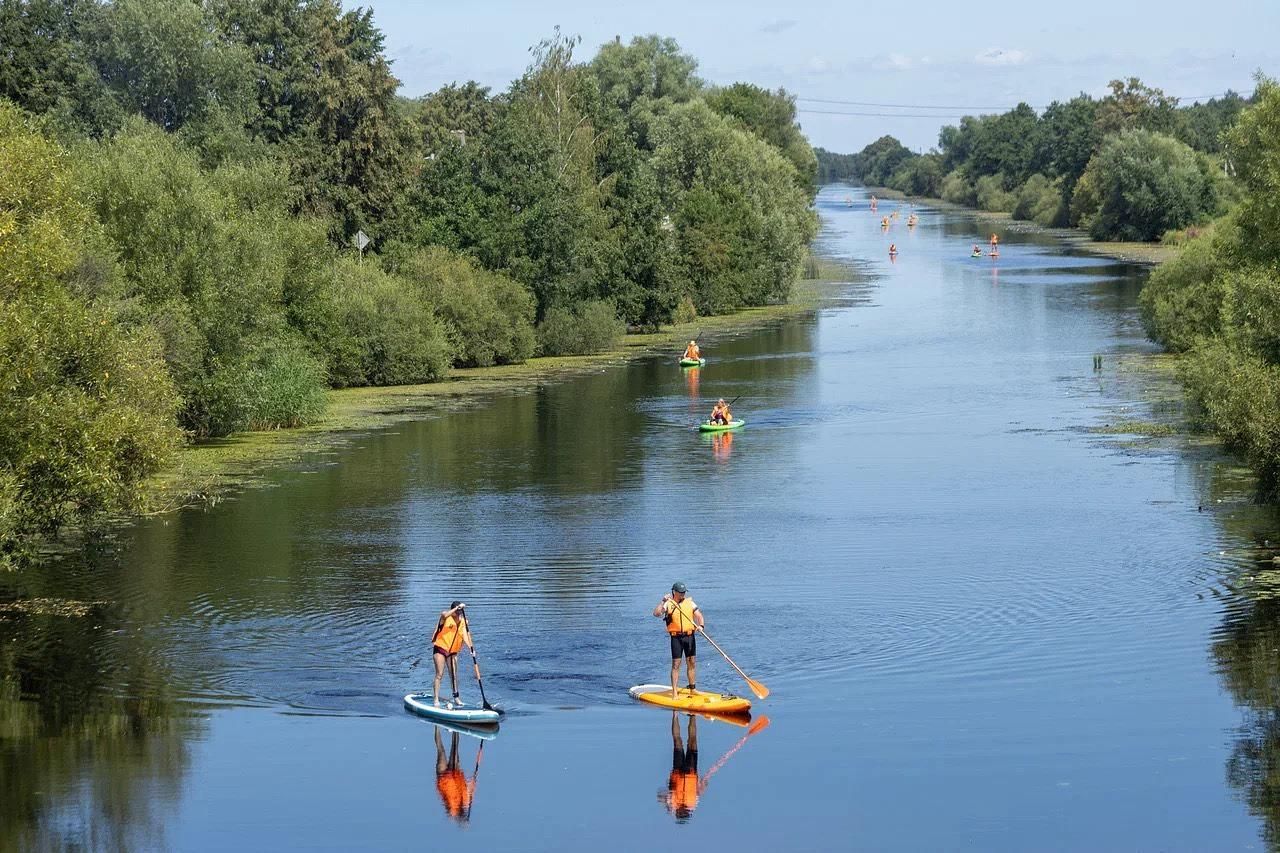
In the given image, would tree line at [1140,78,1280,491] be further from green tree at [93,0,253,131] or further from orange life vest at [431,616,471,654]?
green tree at [93,0,253,131]

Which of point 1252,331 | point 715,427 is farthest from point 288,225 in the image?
point 1252,331

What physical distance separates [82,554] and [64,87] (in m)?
46.2

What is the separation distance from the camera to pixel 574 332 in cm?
7638

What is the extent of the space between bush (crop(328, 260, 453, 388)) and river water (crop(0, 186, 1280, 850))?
1095 cm

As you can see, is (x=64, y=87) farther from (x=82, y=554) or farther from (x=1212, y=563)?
(x=1212, y=563)

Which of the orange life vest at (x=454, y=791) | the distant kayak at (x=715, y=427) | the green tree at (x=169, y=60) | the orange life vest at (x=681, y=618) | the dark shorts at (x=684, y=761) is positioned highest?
the green tree at (x=169, y=60)

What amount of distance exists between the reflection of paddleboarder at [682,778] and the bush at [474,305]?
45.5 metres

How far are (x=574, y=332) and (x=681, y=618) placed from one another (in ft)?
169

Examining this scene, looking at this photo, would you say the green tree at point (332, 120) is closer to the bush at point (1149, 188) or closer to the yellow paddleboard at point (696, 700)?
the yellow paddleboard at point (696, 700)

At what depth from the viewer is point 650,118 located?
10662cm

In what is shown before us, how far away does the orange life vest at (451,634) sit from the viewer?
25.1m

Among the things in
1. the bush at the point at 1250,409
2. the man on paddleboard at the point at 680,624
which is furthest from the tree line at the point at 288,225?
the bush at the point at 1250,409

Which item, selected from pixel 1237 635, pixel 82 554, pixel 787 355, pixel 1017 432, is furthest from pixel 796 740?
pixel 787 355

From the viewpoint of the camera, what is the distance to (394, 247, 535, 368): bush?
69.2 m
